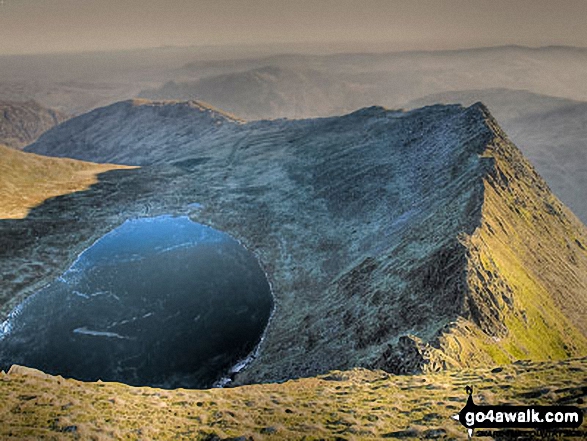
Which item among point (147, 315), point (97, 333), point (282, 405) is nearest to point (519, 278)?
point (282, 405)

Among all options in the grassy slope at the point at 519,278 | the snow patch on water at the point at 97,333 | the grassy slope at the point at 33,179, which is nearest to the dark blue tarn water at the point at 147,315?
the snow patch on water at the point at 97,333

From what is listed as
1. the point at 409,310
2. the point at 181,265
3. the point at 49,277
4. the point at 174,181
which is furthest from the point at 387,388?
the point at 174,181

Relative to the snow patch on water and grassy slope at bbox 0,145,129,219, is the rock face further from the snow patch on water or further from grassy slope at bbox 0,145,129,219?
the snow patch on water

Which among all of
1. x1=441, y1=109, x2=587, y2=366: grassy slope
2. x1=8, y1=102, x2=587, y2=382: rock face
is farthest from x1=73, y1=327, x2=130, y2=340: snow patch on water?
x1=441, y1=109, x2=587, y2=366: grassy slope

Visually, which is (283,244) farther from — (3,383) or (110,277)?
(3,383)

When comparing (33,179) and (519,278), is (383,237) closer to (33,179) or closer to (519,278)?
(519,278)
